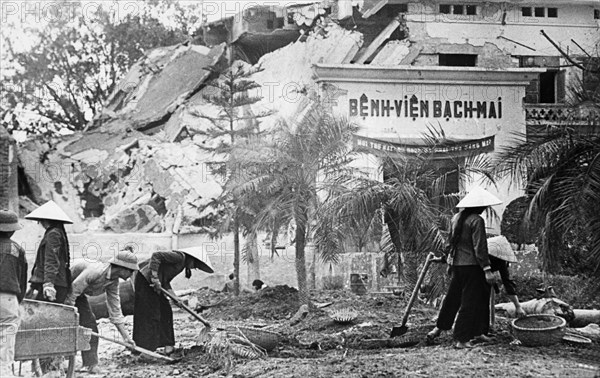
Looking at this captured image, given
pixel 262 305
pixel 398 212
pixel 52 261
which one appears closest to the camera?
pixel 52 261

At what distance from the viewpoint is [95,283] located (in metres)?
8.41

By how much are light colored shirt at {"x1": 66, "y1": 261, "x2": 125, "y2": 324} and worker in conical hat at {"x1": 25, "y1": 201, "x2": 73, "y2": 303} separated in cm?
14

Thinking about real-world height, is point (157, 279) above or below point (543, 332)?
above

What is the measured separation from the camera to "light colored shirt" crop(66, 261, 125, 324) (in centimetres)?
831

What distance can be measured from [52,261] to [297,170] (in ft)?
11.1

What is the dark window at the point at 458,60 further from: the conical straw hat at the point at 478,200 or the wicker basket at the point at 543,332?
the wicker basket at the point at 543,332

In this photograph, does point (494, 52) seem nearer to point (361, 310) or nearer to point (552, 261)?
point (552, 261)

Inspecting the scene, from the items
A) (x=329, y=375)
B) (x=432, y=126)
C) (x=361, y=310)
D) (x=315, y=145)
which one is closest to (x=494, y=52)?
(x=432, y=126)

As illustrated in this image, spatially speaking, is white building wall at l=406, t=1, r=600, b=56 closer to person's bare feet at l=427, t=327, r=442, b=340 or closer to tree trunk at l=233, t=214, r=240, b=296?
tree trunk at l=233, t=214, r=240, b=296

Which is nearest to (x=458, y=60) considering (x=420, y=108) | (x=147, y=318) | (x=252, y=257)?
(x=420, y=108)

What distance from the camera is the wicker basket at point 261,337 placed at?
894 centimetres

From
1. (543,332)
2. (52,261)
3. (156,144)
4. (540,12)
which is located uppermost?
(540,12)

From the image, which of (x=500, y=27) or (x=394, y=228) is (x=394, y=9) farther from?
(x=394, y=228)

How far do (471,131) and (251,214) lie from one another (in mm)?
2626
